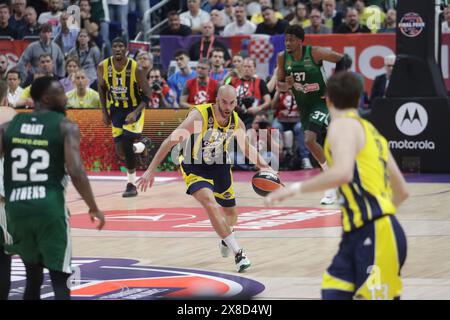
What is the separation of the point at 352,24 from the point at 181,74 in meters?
3.25

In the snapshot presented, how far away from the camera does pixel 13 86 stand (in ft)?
60.0

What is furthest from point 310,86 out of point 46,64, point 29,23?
point 29,23

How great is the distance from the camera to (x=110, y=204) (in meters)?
14.4

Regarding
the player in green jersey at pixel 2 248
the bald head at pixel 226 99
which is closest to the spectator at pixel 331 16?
the bald head at pixel 226 99

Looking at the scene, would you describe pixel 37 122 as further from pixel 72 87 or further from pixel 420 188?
pixel 72 87

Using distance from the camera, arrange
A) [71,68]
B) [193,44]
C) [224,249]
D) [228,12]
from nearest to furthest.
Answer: [224,249] < [71,68] < [193,44] < [228,12]

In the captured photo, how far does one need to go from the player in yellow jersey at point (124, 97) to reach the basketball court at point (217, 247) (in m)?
0.72

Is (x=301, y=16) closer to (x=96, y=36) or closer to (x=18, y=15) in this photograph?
(x=96, y=36)

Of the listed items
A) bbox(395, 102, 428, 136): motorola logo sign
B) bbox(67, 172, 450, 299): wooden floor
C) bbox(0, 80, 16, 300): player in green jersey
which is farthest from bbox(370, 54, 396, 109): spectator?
bbox(0, 80, 16, 300): player in green jersey

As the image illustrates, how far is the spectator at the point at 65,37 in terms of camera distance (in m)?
20.0

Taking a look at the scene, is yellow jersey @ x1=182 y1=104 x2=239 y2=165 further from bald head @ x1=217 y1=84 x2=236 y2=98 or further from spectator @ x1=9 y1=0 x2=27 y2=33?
spectator @ x1=9 y1=0 x2=27 y2=33

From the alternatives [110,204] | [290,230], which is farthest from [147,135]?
[290,230]

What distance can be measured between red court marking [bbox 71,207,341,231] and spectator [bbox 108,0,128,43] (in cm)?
764
